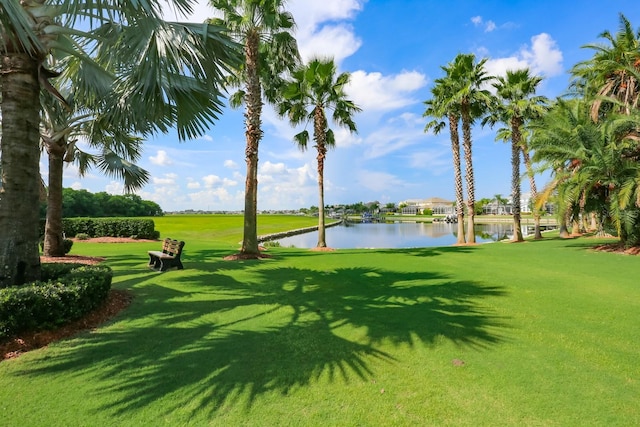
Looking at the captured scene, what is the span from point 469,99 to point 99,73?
1998 centimetres

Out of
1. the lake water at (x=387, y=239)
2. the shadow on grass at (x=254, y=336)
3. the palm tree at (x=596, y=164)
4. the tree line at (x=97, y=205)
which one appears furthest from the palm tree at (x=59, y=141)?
the tree line at (x=97, y=205)

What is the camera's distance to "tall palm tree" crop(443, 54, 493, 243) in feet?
67.0

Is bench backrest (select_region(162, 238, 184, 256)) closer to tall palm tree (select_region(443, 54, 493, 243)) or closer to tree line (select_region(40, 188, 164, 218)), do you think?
tall palm tree (select_region(443, 54, 493, 243))

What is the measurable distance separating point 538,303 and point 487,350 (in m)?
2.74

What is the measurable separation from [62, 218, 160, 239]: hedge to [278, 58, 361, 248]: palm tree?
1145 centimetres

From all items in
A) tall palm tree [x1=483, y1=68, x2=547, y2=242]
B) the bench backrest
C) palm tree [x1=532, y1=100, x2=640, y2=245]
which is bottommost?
the bench backrest

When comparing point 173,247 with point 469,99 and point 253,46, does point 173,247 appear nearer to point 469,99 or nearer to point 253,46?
point 253,46

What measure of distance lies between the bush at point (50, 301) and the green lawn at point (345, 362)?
1.47 feet

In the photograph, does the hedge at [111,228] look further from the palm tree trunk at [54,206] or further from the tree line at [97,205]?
the tree line at [97,205]

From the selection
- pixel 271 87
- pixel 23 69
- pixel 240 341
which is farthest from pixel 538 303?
pixel 271 87

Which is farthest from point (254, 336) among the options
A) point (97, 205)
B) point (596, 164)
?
point (97, 205)

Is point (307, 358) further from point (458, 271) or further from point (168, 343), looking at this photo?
point (458, 271)

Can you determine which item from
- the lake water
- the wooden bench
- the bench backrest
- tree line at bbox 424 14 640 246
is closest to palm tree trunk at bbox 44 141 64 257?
the wooden bench

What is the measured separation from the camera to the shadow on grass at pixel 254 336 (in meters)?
3.24
